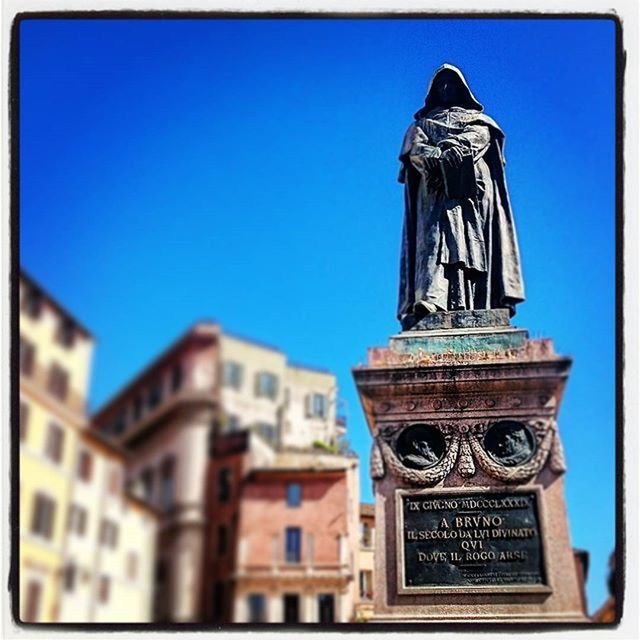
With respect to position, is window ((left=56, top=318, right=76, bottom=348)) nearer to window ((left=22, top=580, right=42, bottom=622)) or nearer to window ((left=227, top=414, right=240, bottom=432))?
window ((left=227, top=414, right=240, bottom=432))

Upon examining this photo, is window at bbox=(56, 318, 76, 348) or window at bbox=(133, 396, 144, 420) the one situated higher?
window at bbox=(56, 318, 76, 348)

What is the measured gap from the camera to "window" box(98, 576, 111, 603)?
10578 mm

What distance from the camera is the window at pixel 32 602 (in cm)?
1084

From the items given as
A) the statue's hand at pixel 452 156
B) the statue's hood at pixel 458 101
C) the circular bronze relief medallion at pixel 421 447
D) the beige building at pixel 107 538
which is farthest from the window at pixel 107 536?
the statue's hood at pixel 458 101

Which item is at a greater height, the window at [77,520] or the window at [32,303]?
the window at [32,303]

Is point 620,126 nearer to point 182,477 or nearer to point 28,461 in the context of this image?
point 182,477

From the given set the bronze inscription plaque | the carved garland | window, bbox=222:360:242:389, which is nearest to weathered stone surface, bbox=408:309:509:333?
the carved garland

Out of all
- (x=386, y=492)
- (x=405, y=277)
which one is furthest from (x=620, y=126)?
(x=386, y=492)

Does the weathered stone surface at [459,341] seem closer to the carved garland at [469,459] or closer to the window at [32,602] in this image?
the carved garland at [469,459]

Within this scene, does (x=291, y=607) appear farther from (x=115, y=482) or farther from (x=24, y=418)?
(x=24, y=418)

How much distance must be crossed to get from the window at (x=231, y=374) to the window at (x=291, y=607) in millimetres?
2025

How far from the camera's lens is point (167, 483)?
10500 mm

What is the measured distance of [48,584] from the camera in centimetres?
1076

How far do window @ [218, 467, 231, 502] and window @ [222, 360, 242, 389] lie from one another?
787 mm
